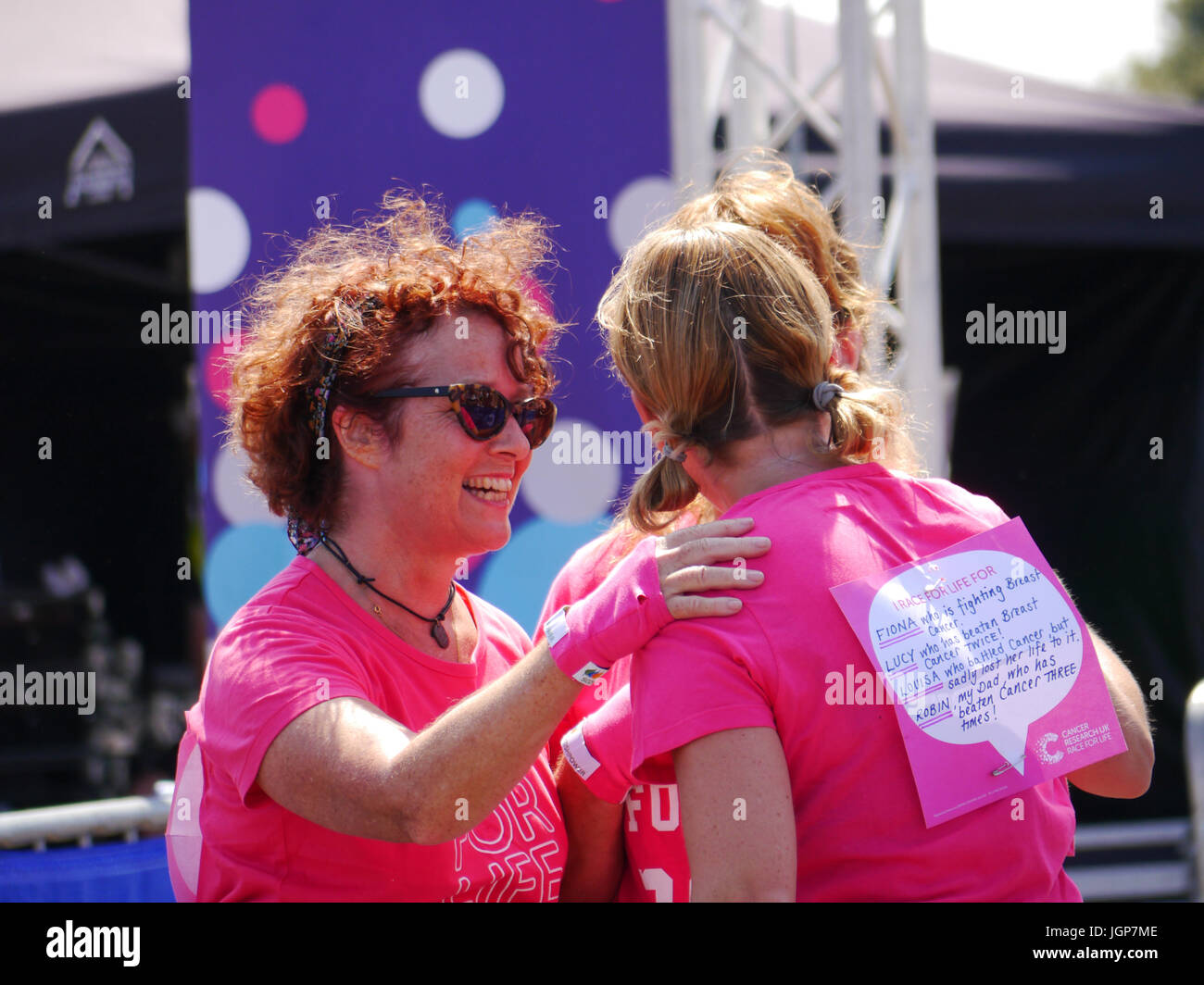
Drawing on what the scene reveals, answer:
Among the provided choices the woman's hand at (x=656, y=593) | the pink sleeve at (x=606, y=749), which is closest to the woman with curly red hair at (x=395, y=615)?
the woman's hand at (x=656, y=593)

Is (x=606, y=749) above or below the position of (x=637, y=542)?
below

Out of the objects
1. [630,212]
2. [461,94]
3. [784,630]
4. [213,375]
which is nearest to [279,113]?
[461,94]

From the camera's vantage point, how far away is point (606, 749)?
1.67m

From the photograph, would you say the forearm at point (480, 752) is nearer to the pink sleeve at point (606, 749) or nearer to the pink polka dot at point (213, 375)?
the pink sleeve at point (606, 749)

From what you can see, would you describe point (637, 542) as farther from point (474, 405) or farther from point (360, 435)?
point (360, 435)

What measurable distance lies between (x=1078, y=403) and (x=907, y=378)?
8.17 ft

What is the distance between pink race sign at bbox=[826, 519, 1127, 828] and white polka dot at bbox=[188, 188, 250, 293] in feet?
8.75

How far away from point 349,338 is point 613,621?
838 millimetres

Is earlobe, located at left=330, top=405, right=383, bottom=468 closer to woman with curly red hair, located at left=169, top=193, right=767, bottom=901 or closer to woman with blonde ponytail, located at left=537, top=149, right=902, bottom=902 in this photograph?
woman with curly red hair, located at left=169, top=193, right=767, bottom=901

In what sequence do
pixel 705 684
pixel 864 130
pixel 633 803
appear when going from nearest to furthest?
1. pixel 705 684
2. pixel 633 803
3. pixel 864 130

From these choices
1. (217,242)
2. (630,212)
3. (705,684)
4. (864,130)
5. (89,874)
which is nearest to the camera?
(705,684)

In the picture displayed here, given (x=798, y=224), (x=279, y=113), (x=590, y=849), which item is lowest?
(x=590, y=849)
